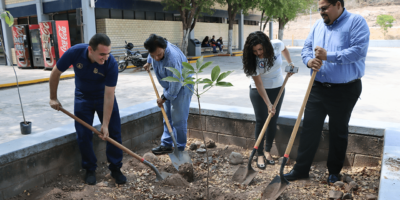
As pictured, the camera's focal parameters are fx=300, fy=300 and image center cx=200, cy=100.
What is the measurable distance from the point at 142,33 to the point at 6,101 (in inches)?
426

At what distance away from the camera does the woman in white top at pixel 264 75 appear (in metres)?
3.02

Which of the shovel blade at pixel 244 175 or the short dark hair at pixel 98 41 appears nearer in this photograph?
the short dark hair at pixel 98 41

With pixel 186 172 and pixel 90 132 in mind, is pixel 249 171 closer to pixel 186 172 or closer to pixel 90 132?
pixel 186 172

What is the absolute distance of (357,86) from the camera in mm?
2818

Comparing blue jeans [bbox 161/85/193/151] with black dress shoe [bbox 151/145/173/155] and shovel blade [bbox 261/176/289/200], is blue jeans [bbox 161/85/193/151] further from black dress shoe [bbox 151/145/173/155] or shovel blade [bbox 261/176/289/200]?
shovel blade [bbox 261/176/289/200]

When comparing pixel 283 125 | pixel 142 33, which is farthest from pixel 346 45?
pixel 142 33

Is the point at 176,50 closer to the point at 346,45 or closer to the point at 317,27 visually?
the point at 317,27

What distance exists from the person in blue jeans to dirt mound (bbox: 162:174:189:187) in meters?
0.79

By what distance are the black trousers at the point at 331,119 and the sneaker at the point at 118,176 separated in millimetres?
1832

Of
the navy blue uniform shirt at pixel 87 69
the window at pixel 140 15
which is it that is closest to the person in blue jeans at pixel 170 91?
the navy blue uniform shirt at pixel 87 69

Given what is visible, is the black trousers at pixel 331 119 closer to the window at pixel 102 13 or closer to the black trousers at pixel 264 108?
the black trousers at pixel 264 108

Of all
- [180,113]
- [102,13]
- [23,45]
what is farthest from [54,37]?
[180,113]

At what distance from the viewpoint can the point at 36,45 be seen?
43.5 ft

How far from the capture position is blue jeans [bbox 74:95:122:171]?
10.2 ft
